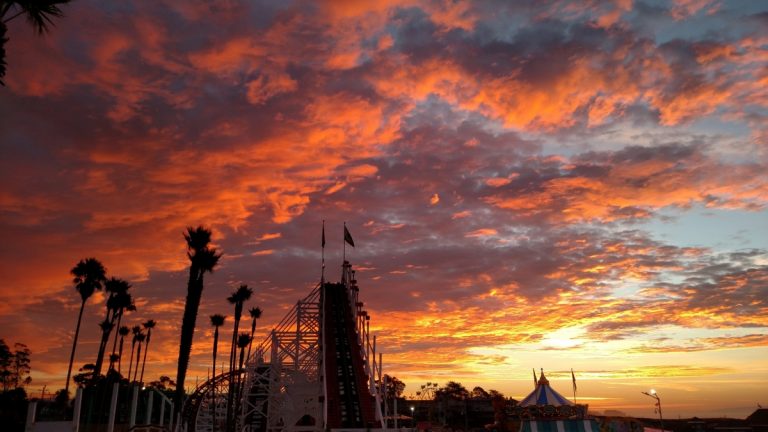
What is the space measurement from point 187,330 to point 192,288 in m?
3.41

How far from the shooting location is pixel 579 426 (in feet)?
136

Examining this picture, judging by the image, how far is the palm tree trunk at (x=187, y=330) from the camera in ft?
118

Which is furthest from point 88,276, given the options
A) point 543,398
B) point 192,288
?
point 543,398

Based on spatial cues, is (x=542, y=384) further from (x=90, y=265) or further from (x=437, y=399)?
(x=437, y=399)

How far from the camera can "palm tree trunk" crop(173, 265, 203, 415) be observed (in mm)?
36000

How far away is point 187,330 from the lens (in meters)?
36.8

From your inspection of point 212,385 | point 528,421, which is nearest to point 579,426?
point 528,421

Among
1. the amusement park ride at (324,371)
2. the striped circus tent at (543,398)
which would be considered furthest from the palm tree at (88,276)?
the striped circus tent at (543,398)

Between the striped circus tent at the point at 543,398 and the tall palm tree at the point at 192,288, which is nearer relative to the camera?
the tall palm tree at the point at 192,288

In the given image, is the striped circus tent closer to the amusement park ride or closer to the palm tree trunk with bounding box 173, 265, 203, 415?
the amusement park ride

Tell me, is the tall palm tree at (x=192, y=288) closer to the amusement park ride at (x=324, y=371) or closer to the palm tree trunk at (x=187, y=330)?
the palm tree trunk at (x=187, y=330)

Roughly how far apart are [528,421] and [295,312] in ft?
73.1

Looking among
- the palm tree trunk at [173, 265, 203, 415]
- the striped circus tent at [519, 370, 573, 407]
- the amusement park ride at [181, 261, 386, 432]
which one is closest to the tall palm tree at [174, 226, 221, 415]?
the palm tree trunk at [173, 265, 203, 415]

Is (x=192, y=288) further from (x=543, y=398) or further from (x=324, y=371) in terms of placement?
(x=543, y=398)
